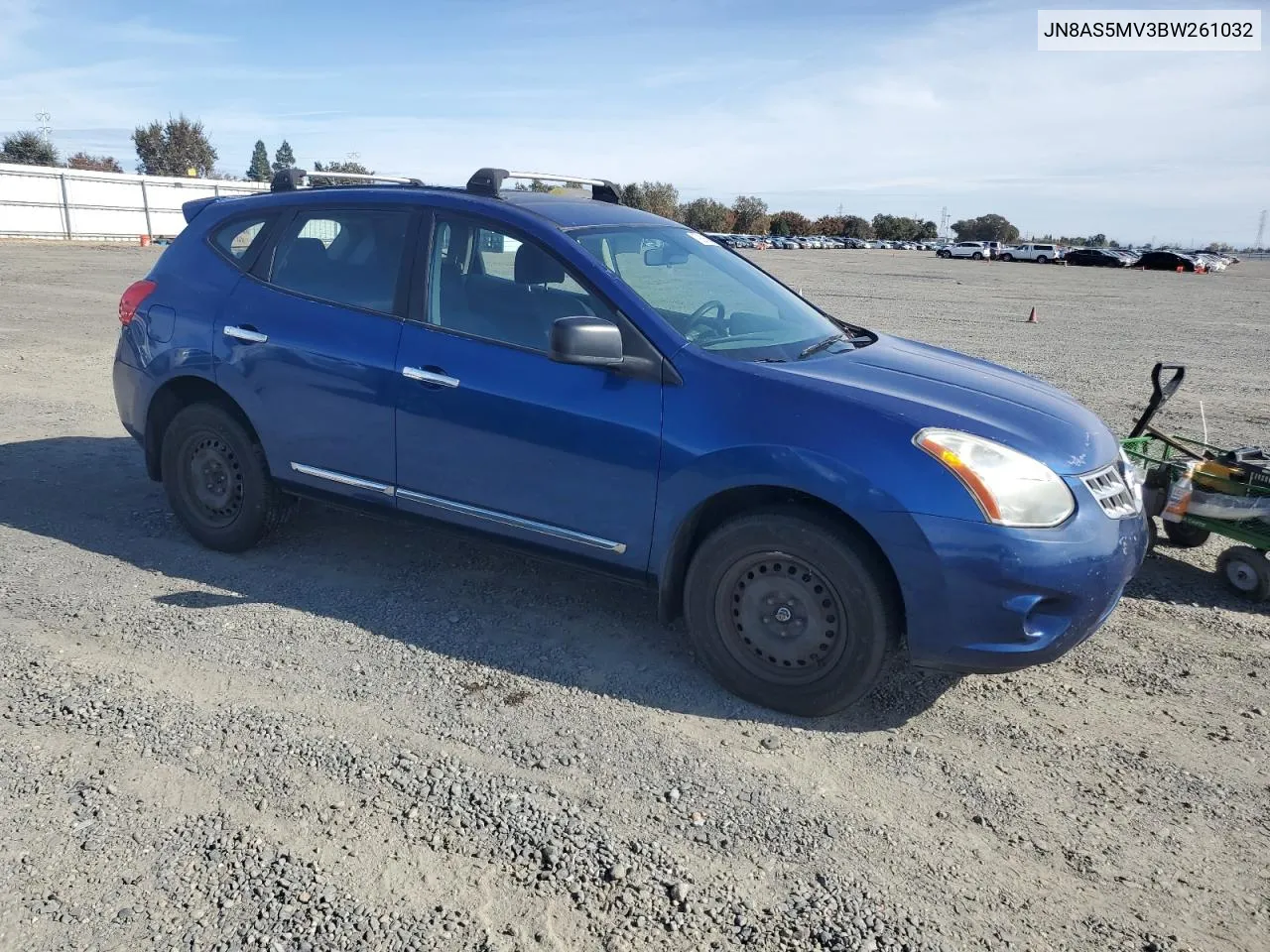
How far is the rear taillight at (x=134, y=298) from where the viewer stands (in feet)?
17.8

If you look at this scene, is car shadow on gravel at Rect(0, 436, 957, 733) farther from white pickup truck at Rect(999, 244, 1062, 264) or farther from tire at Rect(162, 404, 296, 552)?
white pickup truck at Rect(999, 244, 1062, 264)

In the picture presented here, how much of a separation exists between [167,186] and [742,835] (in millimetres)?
52348

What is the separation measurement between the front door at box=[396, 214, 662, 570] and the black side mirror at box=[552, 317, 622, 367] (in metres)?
0.14

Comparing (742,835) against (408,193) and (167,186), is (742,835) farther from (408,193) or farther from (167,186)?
(167,186)

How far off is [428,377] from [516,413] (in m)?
0.49

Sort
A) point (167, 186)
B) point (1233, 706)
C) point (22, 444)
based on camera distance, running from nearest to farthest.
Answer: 1. point (1233, 706)
2. point (22, 444)
3. point (167, 186)

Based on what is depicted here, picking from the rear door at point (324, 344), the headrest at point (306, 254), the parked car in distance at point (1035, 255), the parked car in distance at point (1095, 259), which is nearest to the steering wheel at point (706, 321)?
the rear door at point (324, 344)

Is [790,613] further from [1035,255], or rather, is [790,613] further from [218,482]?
[1035,255]

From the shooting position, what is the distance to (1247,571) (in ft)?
16.7

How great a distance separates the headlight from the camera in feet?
11.4

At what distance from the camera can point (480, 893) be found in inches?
110

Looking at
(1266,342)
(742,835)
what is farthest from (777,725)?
(1266,342)

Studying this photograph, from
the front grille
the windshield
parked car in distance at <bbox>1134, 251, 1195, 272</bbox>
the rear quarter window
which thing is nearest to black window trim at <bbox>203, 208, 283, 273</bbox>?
the rear quarter window

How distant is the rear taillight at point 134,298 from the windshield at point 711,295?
2.57 m
